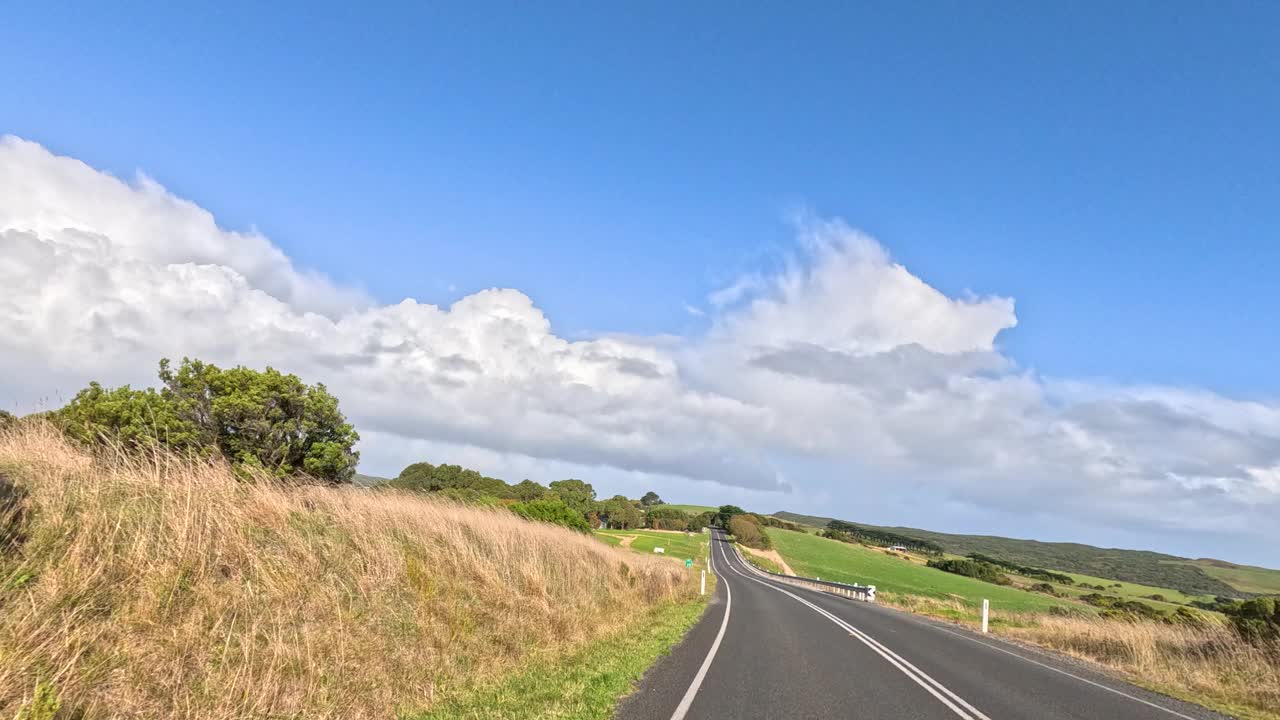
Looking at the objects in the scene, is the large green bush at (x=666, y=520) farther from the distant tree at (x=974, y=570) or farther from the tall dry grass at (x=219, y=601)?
the tall dry grass at (x=219, y=601)

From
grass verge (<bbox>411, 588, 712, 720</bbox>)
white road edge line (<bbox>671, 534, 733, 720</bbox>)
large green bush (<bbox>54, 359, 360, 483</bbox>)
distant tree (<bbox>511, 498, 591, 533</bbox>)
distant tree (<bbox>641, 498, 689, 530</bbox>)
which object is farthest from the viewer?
distant tree (<bbox>641, 498, 689, 530</bbox>)

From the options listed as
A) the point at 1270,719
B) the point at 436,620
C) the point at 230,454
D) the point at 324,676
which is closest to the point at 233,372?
the point at 230,454

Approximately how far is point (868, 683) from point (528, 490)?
273 feet

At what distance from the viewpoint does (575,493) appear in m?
115

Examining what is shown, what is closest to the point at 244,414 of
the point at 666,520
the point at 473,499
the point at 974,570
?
the point at 473,499

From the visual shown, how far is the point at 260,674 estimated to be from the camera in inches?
232

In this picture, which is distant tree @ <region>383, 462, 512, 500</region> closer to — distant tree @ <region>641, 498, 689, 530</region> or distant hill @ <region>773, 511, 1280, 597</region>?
distant tree @ <region>641, 498, 689, 530</region>

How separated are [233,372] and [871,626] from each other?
99.1 feet

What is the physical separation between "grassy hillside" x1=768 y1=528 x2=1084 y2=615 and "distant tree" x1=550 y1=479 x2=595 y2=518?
33902 mm

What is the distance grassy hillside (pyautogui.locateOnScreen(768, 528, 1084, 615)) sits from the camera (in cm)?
6384

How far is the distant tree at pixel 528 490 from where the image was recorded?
87.1 meters

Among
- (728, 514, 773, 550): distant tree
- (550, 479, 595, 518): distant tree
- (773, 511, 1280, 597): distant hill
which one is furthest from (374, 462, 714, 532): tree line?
(773, 511, 1280, 597): distant hill

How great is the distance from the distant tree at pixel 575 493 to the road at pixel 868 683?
88824 millimetres

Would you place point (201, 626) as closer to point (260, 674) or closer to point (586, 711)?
point (260, 674)
